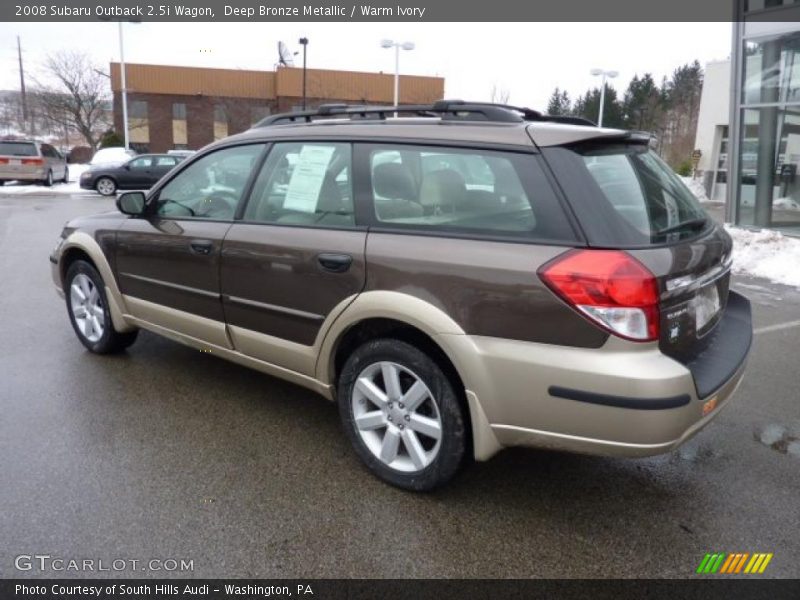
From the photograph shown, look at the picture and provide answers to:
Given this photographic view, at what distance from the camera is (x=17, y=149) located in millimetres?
23500

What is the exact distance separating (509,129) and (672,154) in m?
38.6

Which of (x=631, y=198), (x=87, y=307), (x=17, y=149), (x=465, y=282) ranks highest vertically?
(x=17, y=149)


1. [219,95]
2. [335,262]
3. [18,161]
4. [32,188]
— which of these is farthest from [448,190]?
[219,95]

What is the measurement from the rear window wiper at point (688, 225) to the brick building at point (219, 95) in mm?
44327

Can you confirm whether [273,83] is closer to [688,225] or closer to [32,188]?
[32,188]

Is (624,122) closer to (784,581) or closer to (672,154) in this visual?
(672,154)

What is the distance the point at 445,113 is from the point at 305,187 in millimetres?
827

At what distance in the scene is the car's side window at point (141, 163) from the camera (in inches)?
912

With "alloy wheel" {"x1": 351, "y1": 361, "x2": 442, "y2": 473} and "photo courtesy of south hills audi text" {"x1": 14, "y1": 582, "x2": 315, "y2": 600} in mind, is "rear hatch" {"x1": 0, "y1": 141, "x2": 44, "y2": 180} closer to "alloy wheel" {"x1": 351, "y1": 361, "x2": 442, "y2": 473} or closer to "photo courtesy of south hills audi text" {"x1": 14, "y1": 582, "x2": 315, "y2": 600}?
"alloy wheel" {"x1": 351, "y1": 361, "x2": 442, "y2": 473}

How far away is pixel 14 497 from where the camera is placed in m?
2.98

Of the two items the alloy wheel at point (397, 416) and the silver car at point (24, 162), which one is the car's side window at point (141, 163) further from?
the alloy wheel at point (397, 416)

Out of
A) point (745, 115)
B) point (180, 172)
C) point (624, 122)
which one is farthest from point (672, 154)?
point (180, 172)

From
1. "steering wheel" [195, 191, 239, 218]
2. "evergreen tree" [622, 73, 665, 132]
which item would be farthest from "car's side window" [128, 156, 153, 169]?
"evergreen tree" [622, 73, 665, 132]

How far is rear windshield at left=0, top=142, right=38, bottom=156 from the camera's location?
23234 millimetres
